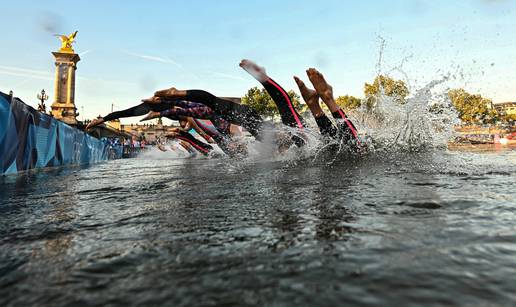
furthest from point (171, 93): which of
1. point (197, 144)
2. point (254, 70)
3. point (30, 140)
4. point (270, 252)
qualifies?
point (197, 144)

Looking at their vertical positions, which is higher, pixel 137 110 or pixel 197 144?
pixel 137 110

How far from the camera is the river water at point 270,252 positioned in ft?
2.67

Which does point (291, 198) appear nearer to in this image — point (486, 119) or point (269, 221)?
point (269, 221)

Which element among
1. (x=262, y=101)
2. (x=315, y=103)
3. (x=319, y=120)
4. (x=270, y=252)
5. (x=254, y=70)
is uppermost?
(x=262, y=101)

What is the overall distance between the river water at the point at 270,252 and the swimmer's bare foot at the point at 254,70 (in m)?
3.84

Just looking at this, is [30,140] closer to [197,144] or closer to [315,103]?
[315,103]

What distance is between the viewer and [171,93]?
660 centimetres

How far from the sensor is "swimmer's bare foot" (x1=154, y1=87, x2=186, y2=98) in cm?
647

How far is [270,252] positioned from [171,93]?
5.97 m

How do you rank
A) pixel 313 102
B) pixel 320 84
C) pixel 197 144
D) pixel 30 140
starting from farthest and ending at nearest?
pixel 197 144 → pixel 30 140 → pixel 313 102 → pixel 320 84

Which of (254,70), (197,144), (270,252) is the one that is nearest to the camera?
(270,252)

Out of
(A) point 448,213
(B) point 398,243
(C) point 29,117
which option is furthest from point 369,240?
(C) point 29,117

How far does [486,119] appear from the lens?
59.5 metres

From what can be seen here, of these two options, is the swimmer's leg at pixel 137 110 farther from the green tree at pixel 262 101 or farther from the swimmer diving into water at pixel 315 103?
the green tree at pixel 262 101
